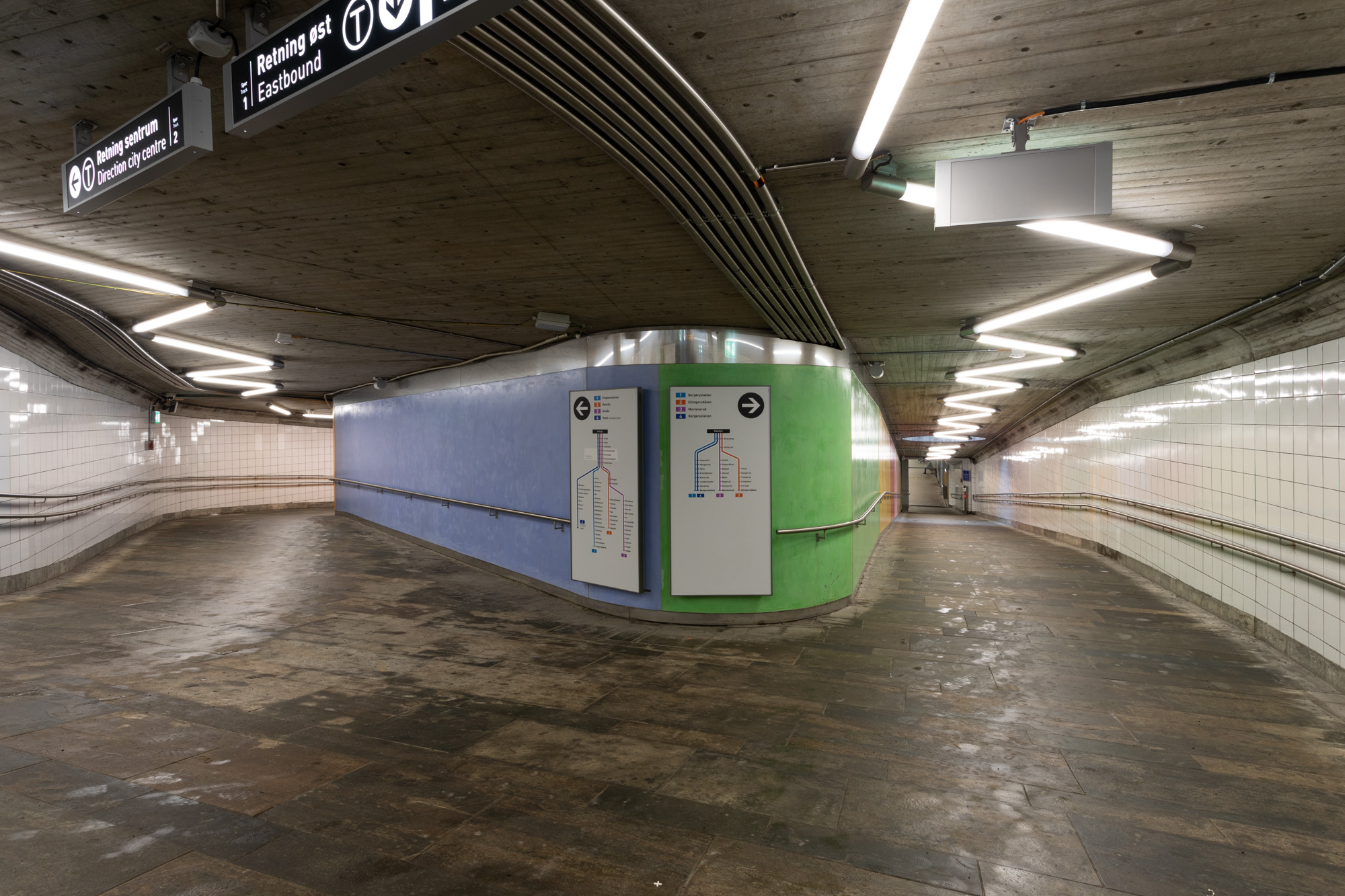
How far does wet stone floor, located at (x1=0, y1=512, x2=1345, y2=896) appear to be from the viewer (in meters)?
2.59

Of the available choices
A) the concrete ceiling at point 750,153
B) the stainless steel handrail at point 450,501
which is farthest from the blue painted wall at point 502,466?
the concrete ceiling at point 750,153

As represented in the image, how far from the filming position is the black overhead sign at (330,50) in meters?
1.79

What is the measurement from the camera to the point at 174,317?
6594 mm

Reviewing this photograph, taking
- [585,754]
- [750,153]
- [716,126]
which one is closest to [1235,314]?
[750,153]

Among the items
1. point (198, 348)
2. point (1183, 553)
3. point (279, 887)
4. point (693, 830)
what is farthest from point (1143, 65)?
point (198, 348)

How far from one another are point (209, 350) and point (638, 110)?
8.52 m

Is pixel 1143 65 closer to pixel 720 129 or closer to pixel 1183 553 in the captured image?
pixel 720 129

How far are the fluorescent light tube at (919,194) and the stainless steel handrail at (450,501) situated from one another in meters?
5.17

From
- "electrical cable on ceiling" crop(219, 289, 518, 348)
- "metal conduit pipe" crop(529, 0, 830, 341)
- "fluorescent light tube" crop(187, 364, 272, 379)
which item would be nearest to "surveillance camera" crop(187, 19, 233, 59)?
"metal conduit pipe" crop(529, 0, 830, 341)

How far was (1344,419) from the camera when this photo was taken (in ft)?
15.4

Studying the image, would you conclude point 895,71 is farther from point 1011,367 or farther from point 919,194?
point 1011,367

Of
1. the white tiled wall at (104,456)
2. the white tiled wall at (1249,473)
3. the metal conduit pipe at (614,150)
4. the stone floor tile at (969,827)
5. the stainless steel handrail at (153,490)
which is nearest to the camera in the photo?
the metal conduit pipe at (614,150)

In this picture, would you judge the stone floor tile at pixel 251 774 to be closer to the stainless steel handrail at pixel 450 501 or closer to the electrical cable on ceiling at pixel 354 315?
the stainless steel handrail at pixel 450 501

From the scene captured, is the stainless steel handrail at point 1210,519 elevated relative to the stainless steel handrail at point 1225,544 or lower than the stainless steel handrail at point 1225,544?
elevated
